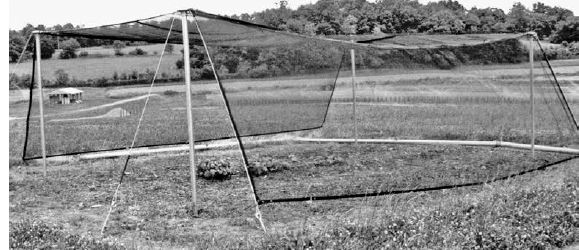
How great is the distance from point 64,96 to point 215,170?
3714mm

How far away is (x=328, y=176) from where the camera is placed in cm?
880

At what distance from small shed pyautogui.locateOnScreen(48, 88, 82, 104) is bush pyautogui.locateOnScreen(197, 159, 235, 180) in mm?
3252

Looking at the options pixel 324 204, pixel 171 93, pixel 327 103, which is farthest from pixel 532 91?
pixel 171 93

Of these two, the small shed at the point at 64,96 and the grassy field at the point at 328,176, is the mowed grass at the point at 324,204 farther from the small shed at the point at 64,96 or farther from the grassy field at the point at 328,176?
the small shed at the point at 64,96

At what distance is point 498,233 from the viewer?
5.39 m

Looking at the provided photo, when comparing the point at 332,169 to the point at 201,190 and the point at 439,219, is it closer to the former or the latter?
the point at 201,190

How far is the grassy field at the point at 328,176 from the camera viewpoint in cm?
563

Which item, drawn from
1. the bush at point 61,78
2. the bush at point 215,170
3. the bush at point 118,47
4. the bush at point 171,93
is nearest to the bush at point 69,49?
the bush at point 61,78

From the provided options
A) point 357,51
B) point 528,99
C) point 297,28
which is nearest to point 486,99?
point 528,99

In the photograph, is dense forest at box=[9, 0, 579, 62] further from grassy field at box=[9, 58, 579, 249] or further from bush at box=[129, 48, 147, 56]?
grassy field at box=[9, 58, 579, 249]

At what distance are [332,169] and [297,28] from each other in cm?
3093

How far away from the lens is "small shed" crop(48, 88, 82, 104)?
10906mm

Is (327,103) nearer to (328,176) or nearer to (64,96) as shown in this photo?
(328,176)

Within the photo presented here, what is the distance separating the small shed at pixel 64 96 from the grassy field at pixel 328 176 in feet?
0.61
